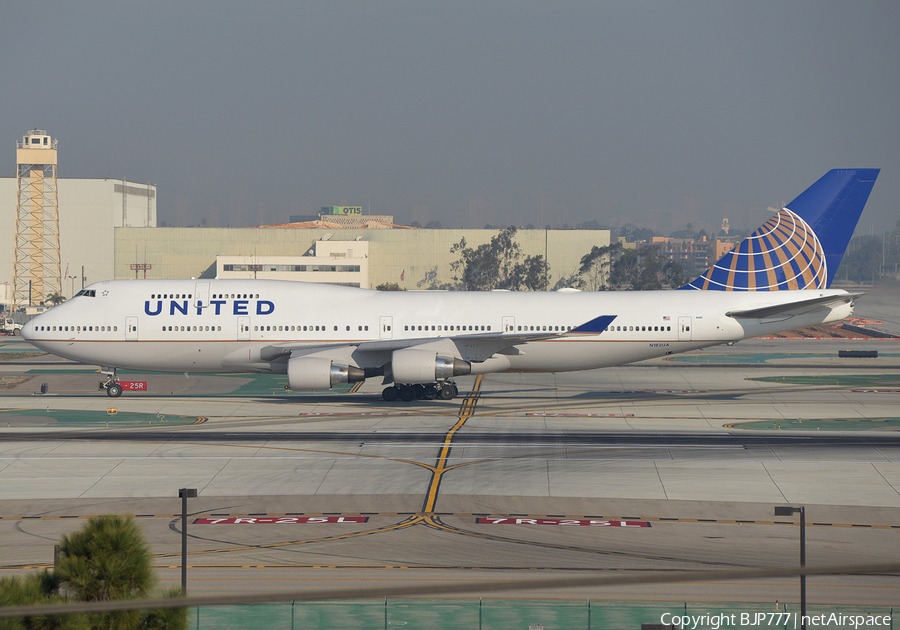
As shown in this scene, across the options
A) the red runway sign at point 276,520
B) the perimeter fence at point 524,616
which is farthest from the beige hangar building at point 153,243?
the perimeter fence at point 524,616

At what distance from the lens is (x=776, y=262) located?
47281 millimetres

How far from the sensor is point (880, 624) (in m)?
15.8

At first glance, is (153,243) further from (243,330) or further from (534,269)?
(243,330)

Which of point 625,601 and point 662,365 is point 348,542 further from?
point 662,365

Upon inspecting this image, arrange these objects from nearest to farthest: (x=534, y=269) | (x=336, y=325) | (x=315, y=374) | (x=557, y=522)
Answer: (x=557, y=522) < (x=315, y=374) < (x=336, y=325) < (x=534, y=269)

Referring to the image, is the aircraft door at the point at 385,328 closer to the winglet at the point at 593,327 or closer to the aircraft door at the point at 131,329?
the winglet at the point at 593,327

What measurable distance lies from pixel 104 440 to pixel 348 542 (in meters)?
17.5

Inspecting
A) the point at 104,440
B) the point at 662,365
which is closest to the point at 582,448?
the point at 104,440

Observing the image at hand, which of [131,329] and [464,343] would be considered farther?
[131,329]

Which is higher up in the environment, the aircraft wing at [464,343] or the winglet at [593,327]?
the winglet at [593,327]

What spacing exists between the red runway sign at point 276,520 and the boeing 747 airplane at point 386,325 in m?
19.5

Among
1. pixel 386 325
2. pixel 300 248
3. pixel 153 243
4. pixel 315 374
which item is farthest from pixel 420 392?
pixel 153 243

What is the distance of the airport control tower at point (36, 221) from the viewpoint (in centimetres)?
15112

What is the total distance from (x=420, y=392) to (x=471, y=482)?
17.5 meters
